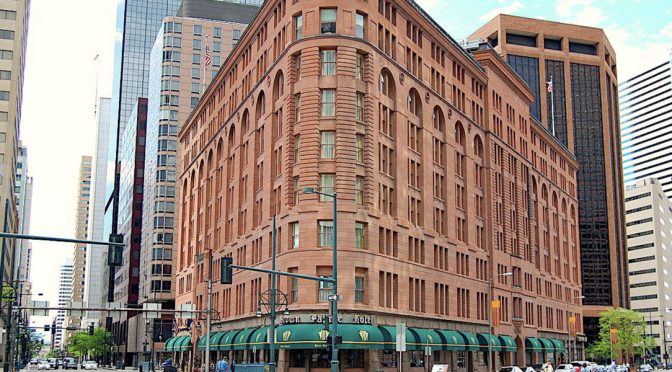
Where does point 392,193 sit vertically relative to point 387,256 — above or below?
above

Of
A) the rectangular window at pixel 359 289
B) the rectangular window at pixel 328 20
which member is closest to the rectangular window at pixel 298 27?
the rectangular window at pixel 328 20

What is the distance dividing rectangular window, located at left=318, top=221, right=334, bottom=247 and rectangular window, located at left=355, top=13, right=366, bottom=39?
16207 mm

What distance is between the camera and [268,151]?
7131 centimetres

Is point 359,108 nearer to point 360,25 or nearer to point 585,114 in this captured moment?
point 360,25

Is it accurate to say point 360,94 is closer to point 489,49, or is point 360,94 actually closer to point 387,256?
point 387,256

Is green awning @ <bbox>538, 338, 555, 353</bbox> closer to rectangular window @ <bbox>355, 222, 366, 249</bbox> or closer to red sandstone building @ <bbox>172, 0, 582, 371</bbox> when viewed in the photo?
red sandstone building @ <bbox>172, 0, 582, 371</bbox>

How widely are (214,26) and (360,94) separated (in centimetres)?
9257

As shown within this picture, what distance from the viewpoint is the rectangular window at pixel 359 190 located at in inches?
2464

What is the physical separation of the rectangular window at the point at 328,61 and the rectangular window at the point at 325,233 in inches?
493

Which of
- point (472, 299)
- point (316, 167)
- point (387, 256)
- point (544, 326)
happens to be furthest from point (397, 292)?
point (544, 326)

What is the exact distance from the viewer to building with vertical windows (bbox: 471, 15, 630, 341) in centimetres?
17562

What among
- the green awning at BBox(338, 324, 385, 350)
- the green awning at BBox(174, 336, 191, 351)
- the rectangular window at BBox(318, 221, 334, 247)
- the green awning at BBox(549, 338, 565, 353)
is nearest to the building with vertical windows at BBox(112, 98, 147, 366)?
the green awning at BBox(174, 336, 191, 351)

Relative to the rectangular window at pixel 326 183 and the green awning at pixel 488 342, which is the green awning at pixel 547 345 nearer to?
the green awning at pixel 488 342

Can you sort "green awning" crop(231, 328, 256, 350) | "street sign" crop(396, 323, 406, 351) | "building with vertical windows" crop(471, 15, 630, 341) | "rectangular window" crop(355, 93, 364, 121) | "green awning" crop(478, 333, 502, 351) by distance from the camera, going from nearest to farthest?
"street sign" crop(396, 323, 406, 351), "rectangular window" crop(355, 93, 364, 121), "green awning" crop(231, 328, 256, 350), "green awning" crop(478, 333, 502, 351), "building with vertical windows" crop(471, 15, 630, 341)
